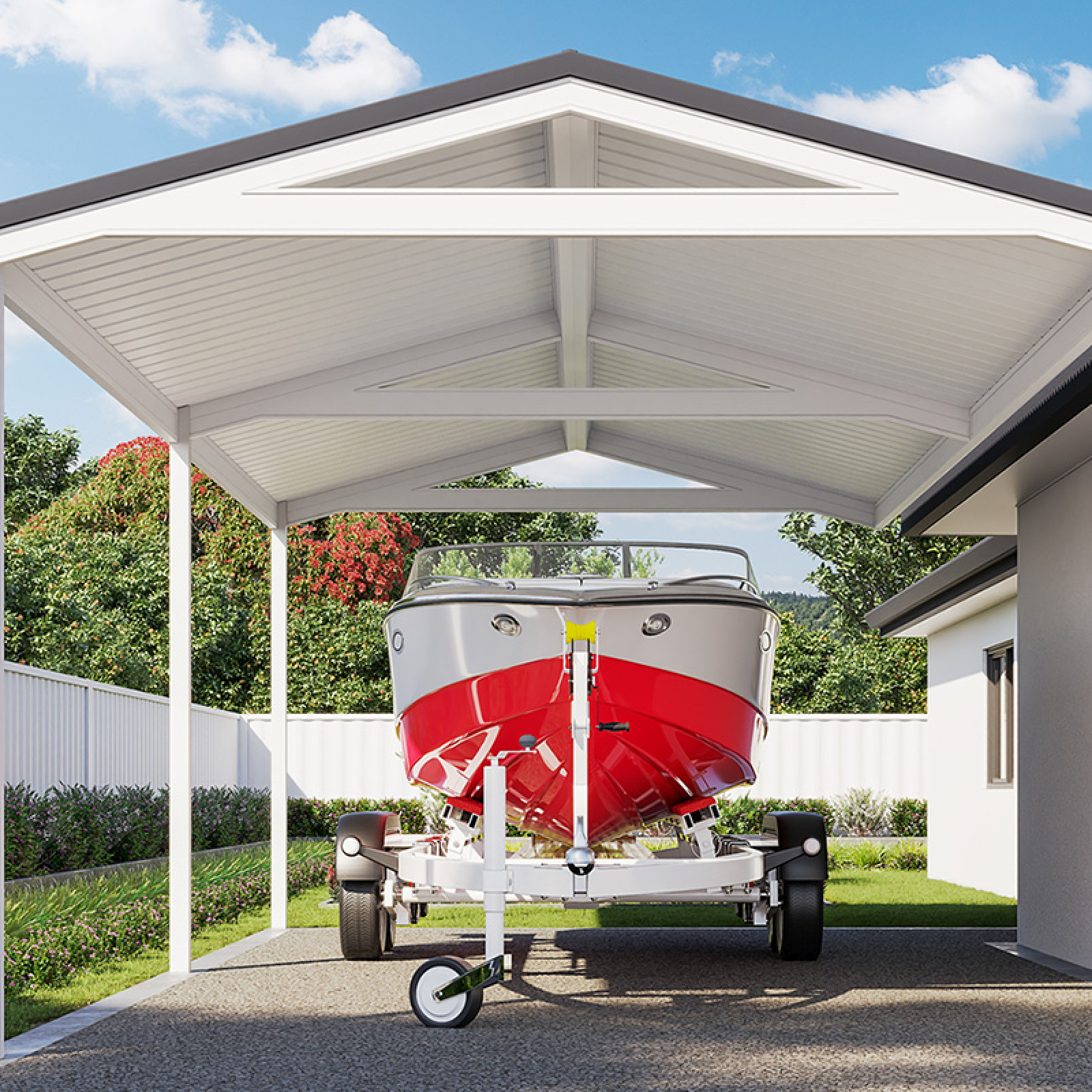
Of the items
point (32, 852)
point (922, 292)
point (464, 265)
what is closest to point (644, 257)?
point (464, 265)

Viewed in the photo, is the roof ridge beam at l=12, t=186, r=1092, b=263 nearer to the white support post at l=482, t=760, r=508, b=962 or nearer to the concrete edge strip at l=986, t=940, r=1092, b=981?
the white support post at l=482, t=760, r=508, b=962

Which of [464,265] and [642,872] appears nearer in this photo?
[642,872]

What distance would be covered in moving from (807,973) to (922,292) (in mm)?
3757

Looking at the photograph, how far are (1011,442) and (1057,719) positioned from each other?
1900 millimetres

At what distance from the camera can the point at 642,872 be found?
6.16 metres

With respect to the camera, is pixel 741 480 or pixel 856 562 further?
pixel 856 562

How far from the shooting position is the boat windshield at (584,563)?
7.50 meters

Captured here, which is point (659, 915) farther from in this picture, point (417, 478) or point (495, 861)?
point (495, 861)

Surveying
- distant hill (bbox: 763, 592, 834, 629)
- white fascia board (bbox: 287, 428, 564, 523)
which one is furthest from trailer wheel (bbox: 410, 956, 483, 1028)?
distant hill (bbox: 763, 592, 834, 629)

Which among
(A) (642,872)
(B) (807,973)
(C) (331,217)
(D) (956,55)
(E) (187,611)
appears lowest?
(B) (807,973)

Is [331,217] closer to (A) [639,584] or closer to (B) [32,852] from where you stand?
(A) [639,584]

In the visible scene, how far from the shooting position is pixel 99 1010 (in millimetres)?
6504

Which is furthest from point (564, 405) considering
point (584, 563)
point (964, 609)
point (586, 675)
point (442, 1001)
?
point (964, 609)

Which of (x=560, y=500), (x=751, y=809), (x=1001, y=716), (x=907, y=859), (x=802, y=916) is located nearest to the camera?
(x=802, y=916)
